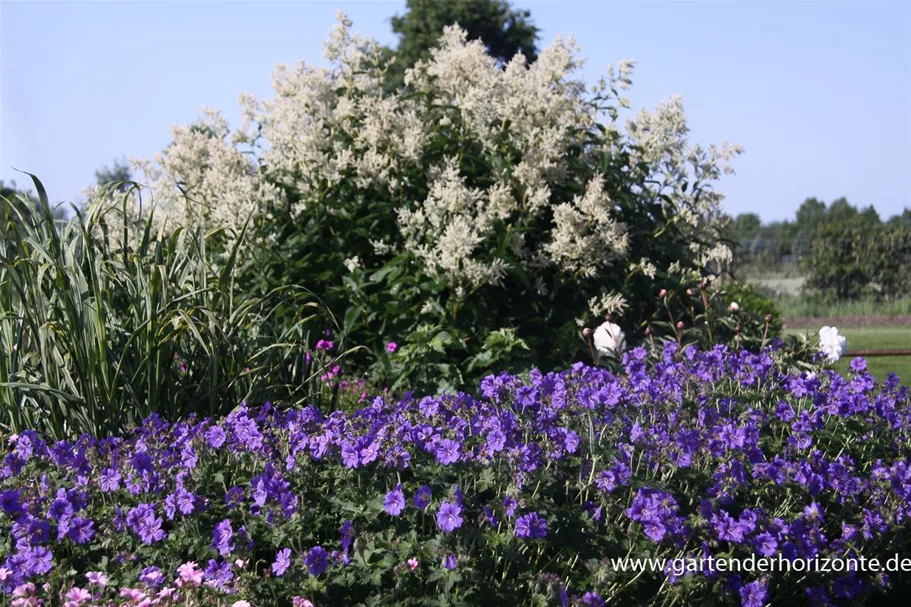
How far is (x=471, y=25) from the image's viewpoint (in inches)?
838

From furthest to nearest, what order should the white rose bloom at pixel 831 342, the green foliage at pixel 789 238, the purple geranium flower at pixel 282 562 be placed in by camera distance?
the green foliage at pixel 789 238
the white rose bloom at pixel 831 342
the purple geranium flower at pixel 282 562

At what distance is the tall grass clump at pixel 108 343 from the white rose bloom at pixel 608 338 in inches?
60.3

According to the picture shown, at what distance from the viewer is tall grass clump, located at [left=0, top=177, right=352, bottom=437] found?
10.9 feet

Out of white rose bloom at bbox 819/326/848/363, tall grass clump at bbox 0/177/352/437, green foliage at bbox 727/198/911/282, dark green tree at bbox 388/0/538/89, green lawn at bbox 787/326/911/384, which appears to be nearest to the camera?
tall grass clump at bbox 0/177/352/437

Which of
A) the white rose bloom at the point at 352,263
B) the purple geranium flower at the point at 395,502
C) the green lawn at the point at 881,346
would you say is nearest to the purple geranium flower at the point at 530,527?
the purple geranium flower at the point at 395,502

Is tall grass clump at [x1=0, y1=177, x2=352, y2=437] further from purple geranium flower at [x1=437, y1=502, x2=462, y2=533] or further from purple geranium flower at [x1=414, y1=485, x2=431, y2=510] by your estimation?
purple geranium flower at [x1=437, y1=502, x2=462, y2=533]

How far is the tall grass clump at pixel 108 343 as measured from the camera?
333 cm

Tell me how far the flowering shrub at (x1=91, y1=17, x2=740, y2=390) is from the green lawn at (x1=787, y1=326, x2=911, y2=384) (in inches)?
79.0

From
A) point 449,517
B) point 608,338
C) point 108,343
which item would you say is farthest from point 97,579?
point 608,338

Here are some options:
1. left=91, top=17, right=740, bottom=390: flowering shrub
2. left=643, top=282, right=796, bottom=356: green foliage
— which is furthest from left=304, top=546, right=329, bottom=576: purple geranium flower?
left=643, top=282, right=796, bottom=356: green foliage

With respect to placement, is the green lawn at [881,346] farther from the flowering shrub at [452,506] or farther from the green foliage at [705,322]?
the flowering shrub at [452,506]

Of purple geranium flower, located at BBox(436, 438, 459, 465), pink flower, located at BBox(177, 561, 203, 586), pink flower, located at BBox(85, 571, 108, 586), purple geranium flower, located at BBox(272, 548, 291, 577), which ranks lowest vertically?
pink flower, located at BBox(85, 571, 108, 586)

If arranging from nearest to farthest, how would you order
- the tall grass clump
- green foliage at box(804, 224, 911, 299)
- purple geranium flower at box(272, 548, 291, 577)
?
1. purple geranium flower at box(272, 548, 291, 577)
2. the tall grass clump
3. green foliage at box(804, 224, 911, 299)

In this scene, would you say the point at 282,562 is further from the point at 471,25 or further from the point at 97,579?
the point at 471,25
